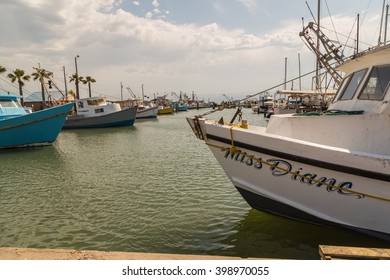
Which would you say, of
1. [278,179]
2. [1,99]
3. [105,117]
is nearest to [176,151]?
[278,179]

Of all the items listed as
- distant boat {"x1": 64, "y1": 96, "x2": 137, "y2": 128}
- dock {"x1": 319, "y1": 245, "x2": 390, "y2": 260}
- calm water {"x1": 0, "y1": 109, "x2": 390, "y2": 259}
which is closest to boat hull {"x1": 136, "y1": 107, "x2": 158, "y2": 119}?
distant boat {"x1": 64, "y1": 96, "x2": 137, "y2": 128}

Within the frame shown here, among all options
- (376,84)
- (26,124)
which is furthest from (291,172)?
(26,124)

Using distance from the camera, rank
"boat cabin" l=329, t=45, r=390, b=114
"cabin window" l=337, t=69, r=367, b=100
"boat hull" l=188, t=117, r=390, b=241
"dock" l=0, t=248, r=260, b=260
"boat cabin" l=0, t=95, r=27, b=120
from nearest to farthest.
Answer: "dock" l=0, t=248, r=260, b=260 → "boat hull" l=188, t=117, r=390, b=241 → "boat cabin" l=329, t=45, r=390, b=114 → "cabin window" l=337, t=69, r=367, b=100 → "boat cabin" l=0, t=95, r=27, b=120

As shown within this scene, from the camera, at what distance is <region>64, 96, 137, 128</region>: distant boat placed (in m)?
35.7

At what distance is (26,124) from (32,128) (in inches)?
17.5

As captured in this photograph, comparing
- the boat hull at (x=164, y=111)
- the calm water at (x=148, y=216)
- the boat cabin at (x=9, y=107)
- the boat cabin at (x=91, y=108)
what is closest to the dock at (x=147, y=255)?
the calm water at (x=148, y=216)

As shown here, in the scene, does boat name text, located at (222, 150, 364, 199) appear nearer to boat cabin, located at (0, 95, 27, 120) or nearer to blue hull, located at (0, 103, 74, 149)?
blue hull, located at (0, 103, 74, 149)

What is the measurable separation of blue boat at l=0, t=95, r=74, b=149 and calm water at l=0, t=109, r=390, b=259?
7.21 meters

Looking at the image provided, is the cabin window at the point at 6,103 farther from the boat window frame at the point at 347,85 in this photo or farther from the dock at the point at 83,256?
the boat window frame at the point at 347,85

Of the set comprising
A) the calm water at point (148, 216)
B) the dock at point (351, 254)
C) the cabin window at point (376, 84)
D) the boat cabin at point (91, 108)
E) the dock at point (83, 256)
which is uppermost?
the cabin window at point (376, 84)

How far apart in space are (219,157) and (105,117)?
104 ft

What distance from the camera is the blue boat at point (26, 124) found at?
62.8 feet

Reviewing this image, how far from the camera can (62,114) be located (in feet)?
67.7

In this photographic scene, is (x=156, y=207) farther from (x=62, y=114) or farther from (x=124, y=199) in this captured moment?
(x=62, y=114)
